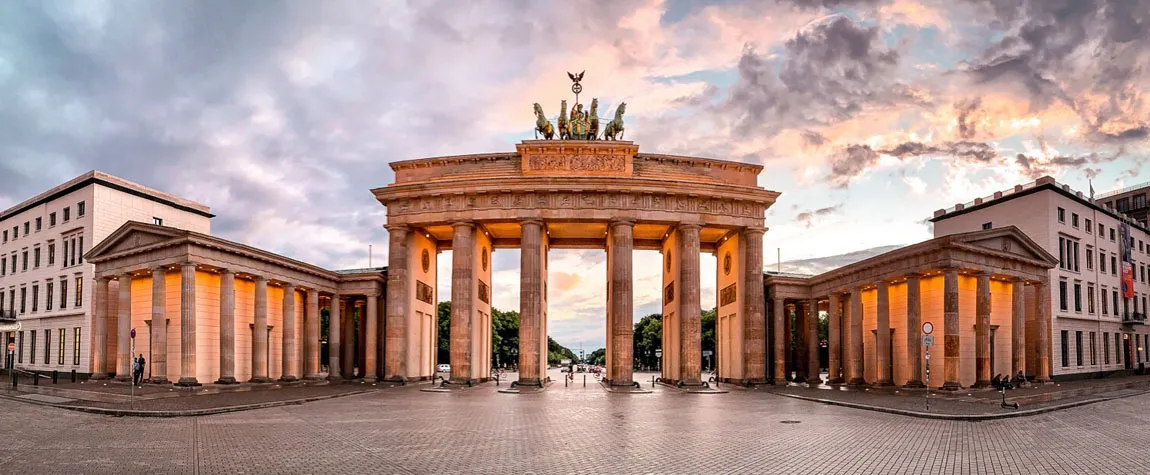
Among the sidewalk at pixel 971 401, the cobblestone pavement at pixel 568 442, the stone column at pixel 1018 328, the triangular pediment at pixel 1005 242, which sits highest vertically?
the triangular pediment at pixel 1005 242

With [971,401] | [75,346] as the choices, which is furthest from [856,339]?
[75,346]

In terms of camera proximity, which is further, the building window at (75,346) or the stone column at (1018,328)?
the building window at (75,346)

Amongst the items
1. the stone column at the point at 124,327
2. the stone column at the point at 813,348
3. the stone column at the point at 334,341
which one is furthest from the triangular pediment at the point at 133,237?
the stone column at the point at 813,348

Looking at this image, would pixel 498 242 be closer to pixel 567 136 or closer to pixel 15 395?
pixel 567 136

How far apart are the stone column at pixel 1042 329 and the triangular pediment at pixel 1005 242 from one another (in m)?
2.03

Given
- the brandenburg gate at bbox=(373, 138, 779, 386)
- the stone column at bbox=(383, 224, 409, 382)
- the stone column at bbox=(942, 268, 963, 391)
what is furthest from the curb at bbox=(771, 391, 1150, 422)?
the stone column at bbox=(383, 224, 409, 382)

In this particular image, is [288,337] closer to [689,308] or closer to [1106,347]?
[689,308]

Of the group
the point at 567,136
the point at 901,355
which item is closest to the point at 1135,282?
the point at 901,355

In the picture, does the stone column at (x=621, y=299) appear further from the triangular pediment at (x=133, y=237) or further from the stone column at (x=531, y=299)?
the triangular pediment at (x=133, y=237)

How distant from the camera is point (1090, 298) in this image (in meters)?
65.2

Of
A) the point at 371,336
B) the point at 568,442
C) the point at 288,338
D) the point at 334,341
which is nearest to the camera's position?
the point at 568,442

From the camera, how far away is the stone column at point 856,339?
51319 millimetres

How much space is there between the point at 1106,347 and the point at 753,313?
114 ft

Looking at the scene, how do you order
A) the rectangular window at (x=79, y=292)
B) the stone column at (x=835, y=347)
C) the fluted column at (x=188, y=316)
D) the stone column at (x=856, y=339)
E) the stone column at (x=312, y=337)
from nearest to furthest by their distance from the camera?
the fluted column at (x=188, y=316)
the stone column at (x=856, y=339)
the stone column at (x=835, y=347)
the stone column at (x=312, y=337)
the rectangular window at (x=79, y=292)
